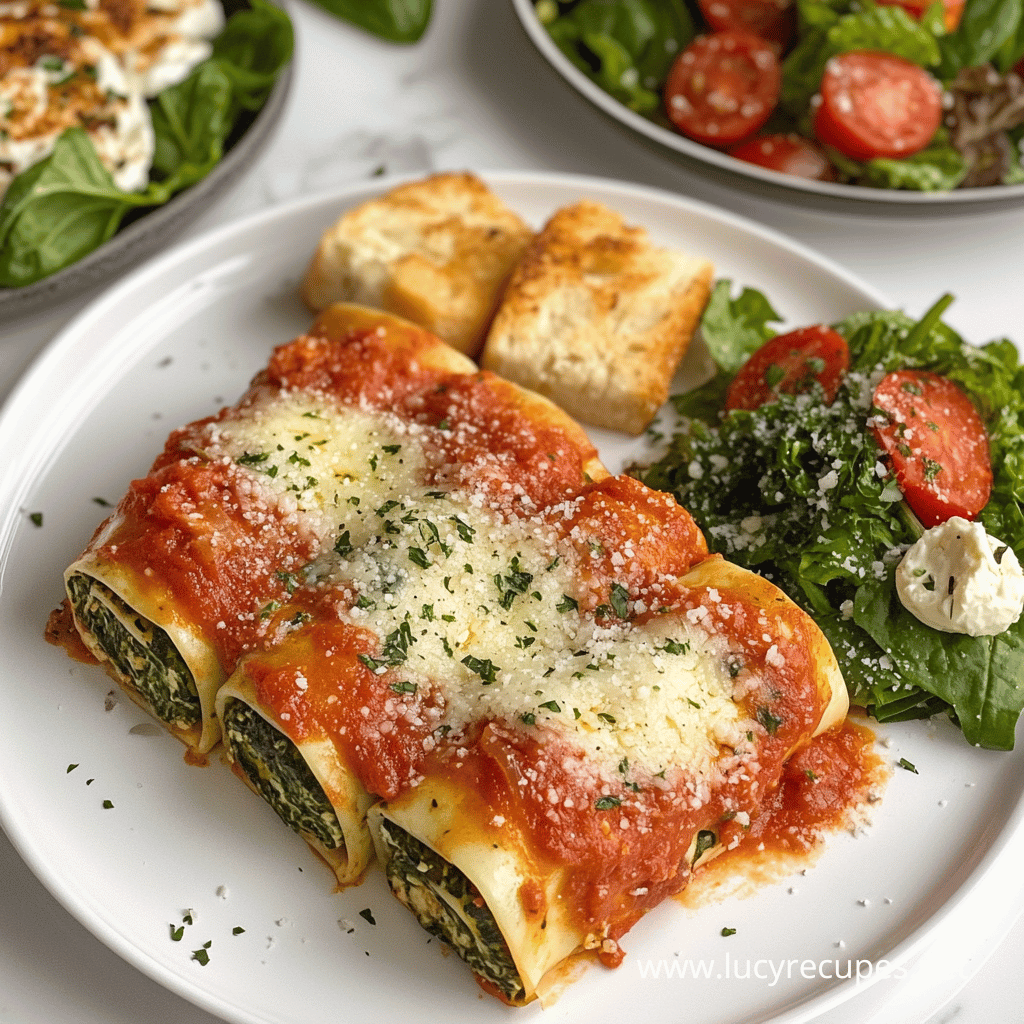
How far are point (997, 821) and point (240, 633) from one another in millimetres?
1929

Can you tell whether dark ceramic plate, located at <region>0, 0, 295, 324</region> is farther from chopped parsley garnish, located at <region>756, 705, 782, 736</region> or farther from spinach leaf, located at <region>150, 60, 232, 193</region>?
chopped parsley garnish, located at <region>756, 705, 782, 736</region>

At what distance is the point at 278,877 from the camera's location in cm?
270

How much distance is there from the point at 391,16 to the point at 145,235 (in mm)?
1710

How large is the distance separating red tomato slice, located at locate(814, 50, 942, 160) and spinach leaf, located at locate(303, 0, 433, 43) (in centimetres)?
171

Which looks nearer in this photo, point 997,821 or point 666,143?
point 997,821

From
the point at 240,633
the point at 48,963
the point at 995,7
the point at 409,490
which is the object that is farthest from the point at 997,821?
the point at 995,7

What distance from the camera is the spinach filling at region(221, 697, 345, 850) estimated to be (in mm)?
2619

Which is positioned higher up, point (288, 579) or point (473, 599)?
point (473, 599)

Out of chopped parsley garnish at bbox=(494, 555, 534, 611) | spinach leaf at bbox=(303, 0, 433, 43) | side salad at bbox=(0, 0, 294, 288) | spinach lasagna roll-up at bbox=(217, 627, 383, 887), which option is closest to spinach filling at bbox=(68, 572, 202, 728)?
spinach lasagna roll-up at bbox=(217, 627, 383, 887)

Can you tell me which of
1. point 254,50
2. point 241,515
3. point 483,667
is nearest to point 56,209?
point 254,50

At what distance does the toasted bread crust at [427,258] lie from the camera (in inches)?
146

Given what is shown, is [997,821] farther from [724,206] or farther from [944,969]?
[724,206]

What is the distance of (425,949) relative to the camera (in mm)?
2609

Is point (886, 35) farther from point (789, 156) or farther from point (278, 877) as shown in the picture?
point (278, 877)
